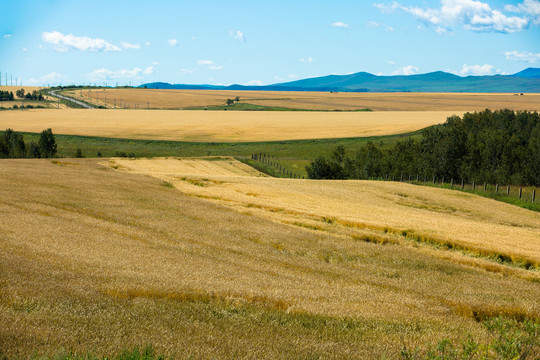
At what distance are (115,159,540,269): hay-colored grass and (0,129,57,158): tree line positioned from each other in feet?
129

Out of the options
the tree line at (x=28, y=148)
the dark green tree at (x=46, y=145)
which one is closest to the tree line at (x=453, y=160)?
the dark green tree at (x=46, y=145)

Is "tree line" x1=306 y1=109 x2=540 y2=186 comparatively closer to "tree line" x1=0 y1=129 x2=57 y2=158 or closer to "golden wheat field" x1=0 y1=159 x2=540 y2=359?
"tree line" x1=0 y1=129 x2=57 y2=158

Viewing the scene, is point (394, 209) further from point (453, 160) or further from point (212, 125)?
point (212, 125)

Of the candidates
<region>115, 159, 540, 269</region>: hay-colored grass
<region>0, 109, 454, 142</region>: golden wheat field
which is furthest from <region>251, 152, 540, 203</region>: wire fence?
<region>0, 109, 454, 142</region>: golden wheat field

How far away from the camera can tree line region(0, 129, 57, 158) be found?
9350 centimetres

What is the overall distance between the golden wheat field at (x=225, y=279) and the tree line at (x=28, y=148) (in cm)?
6160

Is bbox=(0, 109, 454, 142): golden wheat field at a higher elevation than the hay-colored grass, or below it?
higher

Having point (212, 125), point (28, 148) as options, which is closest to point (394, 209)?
point (28, 148)

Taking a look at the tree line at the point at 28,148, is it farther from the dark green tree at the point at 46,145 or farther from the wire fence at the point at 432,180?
the wire fence at the point at 432,180

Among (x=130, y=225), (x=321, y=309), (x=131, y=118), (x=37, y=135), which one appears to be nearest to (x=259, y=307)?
(x=321, y=309)

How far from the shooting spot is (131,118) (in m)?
158

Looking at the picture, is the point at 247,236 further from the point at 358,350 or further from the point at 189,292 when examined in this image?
the point at 358,350

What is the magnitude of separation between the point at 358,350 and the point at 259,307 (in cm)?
334

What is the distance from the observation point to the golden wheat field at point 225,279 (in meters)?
9.98
